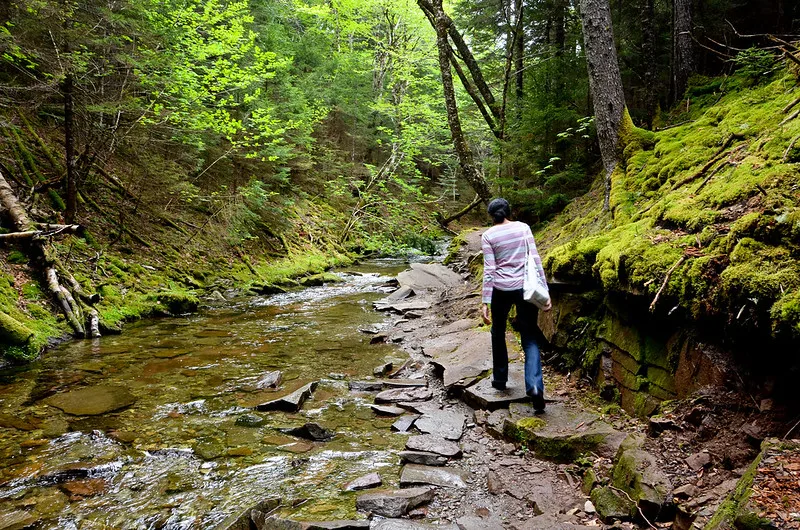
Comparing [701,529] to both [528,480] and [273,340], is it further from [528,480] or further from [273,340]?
[273,340]

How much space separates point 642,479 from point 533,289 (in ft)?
7.30

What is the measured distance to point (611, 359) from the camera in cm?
487

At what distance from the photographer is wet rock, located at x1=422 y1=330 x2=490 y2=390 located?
6.30 metres

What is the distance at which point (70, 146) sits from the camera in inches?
403

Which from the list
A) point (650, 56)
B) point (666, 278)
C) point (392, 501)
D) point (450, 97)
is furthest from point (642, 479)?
point (450, 97)

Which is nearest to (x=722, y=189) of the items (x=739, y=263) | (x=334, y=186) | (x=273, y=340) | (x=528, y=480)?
(x=739, y=263)

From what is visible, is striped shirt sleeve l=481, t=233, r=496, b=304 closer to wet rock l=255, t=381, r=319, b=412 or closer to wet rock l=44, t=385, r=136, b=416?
wet rock l=255, t=381, r=319, b=412

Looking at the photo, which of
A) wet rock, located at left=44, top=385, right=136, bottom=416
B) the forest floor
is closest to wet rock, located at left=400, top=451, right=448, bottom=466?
the forest floor

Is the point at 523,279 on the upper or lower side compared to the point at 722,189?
lower

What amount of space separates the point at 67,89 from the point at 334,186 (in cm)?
1346

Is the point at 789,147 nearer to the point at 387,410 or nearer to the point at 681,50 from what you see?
the point at 387,410

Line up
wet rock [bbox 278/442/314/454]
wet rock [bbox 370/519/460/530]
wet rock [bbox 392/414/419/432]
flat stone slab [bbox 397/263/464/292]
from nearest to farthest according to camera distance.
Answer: wet rock [bbox 370/519/460/530] → wet rock [bbox 278/442/314/454] → wet rock [bbox 392/414/419/432] → flat stone slab [bbox 397/263/464/292]

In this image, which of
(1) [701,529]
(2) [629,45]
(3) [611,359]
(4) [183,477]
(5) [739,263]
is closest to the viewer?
(1) [701,529]

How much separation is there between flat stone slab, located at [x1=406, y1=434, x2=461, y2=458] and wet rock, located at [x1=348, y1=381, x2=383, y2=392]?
186 centimetres
